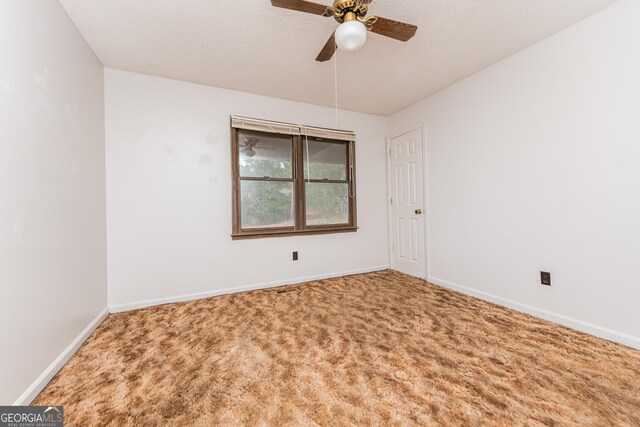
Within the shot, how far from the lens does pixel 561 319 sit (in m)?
2.14

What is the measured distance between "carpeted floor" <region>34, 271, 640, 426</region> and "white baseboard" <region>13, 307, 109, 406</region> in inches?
1.6

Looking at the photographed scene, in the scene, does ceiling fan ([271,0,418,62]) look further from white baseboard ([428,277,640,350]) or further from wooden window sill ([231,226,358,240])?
white baseboard ([428,277,640,350])

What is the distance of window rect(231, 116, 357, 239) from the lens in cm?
315

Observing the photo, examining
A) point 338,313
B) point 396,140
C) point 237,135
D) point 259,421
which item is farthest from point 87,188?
point 396,140

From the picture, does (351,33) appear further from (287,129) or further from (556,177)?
(556,177)

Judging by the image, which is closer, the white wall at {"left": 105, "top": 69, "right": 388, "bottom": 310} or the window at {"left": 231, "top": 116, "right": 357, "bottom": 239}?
the white wall at {"left": 105, "top": 69, "right": 388, "bottom": 310}

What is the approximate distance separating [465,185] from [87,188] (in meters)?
3.69

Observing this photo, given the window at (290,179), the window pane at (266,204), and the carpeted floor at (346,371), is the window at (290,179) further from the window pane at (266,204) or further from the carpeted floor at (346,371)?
the carpeted floor at (346,371)

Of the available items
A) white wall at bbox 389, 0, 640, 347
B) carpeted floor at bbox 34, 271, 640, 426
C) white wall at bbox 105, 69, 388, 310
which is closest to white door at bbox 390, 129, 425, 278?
white wall at bbox 389, 0, 640, 347

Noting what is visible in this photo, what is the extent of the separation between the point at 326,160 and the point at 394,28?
2110 millimetres

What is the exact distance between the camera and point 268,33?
2115 mm

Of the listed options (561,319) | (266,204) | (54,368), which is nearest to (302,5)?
(266,204)

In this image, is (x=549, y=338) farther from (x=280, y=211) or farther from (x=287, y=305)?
(x=280, y=211)

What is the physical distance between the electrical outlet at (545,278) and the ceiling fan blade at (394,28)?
2276 mm
